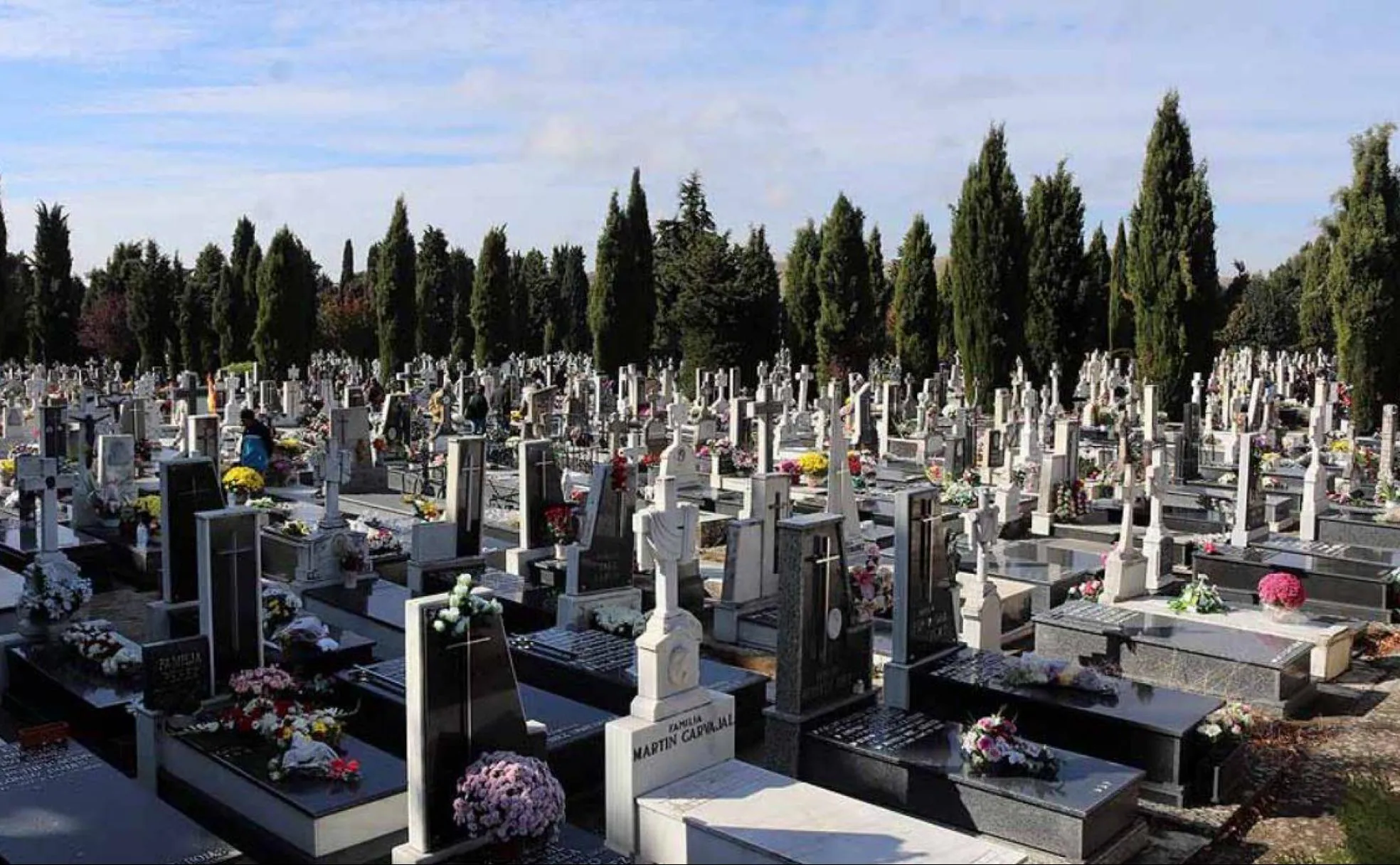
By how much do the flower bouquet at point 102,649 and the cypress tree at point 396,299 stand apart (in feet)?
125

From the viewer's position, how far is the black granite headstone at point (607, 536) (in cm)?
1159

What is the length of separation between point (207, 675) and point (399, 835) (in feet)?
8.12

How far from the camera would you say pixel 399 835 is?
709 cm

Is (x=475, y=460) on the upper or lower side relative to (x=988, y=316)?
lower

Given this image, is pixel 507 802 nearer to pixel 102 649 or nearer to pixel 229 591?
pixel 229 591

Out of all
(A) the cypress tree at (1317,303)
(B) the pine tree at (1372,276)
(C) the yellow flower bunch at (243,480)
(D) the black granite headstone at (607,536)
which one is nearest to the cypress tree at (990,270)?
(B) the pine tree at (1372,276)

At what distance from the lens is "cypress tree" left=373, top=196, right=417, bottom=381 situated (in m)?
47.8

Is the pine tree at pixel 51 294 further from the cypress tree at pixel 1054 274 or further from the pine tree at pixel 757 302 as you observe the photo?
the cypress tree at pixel 1054 274

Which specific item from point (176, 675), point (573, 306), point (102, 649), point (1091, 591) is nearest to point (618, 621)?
point (176, 675)

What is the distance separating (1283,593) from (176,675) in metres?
9.60

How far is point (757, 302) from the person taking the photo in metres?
41.3

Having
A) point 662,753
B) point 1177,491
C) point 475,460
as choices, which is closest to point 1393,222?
point 1177,491

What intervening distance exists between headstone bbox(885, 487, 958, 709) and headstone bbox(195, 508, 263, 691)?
4.96 meters

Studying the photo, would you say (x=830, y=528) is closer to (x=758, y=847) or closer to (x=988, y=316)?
(x=758, y=847)
